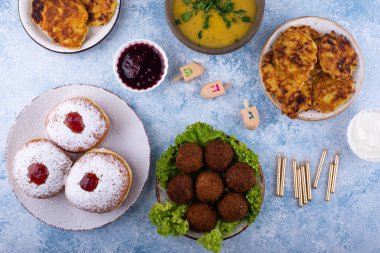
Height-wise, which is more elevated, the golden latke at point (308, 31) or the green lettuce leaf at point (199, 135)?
the golden latke at point (308, 31)

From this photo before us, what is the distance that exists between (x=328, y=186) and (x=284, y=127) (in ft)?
1.53

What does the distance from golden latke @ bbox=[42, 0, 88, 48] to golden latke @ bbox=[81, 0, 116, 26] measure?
0.15ft

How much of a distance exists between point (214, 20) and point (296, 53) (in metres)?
0.51

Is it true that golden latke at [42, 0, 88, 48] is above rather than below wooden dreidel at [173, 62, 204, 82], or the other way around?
above

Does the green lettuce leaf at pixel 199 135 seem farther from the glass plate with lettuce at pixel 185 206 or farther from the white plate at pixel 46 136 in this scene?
the white plate at pixel 46 136

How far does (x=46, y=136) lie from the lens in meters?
2.75

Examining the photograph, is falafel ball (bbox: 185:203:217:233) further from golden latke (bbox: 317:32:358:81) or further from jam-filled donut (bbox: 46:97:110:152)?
golden latke (bbox: 317:32:358:81)

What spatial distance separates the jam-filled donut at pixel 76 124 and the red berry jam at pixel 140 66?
26 cm

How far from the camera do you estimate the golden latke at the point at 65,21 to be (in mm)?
2680

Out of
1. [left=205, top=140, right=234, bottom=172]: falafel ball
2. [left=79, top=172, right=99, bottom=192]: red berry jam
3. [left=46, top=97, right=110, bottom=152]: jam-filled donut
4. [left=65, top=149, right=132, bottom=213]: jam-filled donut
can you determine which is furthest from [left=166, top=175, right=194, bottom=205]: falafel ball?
[left=46, top=97, right=110, bottom=152]: jam-filled donut

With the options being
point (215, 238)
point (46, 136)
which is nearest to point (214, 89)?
point (215, 238)

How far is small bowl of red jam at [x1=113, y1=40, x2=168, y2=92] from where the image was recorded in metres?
2.70

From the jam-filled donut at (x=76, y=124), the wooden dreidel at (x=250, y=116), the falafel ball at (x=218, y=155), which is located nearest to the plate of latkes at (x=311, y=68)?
the wooden dreidel at (x=250, y=116)

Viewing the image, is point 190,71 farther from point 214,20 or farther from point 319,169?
point 319,169
